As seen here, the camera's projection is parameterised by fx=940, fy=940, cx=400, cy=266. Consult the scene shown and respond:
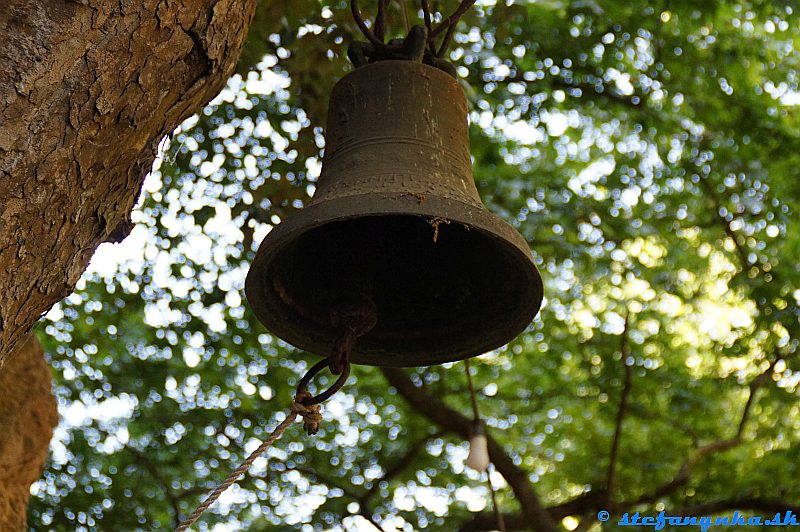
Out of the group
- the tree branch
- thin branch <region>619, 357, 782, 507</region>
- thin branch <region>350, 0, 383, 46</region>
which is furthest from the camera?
thin branch <region>619, 357, 782, 507</region>

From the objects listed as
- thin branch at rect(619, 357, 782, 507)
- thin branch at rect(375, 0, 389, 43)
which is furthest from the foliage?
thin branch at rect(375, 0, 389, 43)

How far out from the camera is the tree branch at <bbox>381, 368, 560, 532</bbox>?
5.13 metres

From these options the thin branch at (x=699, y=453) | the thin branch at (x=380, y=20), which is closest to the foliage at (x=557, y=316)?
the thin branch at (x=699, y=453)

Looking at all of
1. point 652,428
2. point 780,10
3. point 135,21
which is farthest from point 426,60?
point 652,428

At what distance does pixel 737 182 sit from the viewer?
567 centimetres

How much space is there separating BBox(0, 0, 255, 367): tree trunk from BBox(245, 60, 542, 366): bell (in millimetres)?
373


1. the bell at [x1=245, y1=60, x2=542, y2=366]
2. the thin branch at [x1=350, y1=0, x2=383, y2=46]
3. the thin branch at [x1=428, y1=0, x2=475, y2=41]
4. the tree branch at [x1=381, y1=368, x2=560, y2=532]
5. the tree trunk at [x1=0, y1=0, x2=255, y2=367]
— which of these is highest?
the tree branch at [x1=381, y1=368, x2=560, y2=532]

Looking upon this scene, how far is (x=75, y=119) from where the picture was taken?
1507 millimetres

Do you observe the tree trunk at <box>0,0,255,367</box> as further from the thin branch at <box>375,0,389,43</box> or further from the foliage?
the foliage

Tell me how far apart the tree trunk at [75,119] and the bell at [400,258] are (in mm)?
373

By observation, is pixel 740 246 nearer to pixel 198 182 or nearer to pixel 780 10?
pixel 780 10

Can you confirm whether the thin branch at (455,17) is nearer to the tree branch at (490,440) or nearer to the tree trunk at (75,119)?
the tree trunk at (75,119)

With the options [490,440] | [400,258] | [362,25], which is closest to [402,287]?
[400,258]

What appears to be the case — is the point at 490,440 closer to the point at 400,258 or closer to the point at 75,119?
the point at 400,258
